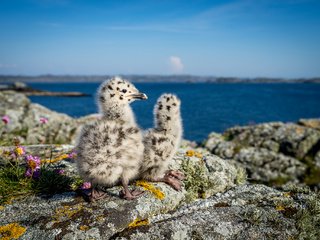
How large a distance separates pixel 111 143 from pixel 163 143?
1431 millimetres

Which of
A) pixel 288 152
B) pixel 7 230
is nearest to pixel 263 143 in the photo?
pixel 288 152

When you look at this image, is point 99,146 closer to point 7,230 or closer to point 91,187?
point 91,187

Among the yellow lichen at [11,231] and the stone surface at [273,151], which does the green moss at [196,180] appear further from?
the stone surface at [273,151]

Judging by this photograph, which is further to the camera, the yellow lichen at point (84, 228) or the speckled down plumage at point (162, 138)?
the speckled down plumage at point (162, 138)

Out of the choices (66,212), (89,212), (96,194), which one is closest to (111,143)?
(96,194)

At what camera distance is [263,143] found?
19062mm

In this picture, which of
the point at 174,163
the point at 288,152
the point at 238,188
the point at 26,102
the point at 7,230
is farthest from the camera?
the point at 26,102

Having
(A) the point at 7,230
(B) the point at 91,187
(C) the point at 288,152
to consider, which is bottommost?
(C) the point at 288,152

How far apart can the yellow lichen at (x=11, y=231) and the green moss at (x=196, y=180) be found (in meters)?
3.00

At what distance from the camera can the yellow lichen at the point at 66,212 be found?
14.6 ft

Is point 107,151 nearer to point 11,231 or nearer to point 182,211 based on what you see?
point 182,211

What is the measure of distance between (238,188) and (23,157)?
16.2 ft

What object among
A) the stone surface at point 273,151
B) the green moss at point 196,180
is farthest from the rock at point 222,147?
the green moss at point 196,180

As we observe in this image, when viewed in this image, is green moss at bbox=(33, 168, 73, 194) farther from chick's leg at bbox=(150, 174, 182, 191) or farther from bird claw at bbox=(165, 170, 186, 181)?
bird claw at bbox=(165, 170, 186, 181)
